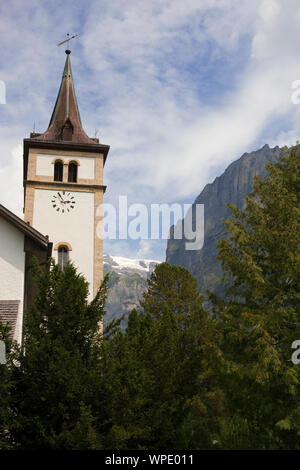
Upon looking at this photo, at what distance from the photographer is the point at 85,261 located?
3123cm

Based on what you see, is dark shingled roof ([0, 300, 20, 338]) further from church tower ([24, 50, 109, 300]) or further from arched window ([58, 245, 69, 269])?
arched window ([58, 245, 69, 269])

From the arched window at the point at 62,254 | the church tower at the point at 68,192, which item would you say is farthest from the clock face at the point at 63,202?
the arched window at the point at 62,254

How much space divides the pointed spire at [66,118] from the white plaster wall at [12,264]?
2013 cm

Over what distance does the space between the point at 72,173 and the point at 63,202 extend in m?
2.35

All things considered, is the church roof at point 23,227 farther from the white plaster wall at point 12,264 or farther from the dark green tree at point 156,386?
the dark green tree at point 156,386

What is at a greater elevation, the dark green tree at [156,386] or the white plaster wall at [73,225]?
the white plaster wall at [73,225]

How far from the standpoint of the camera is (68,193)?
33.1m

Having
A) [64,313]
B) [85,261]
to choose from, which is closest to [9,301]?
[64,313]

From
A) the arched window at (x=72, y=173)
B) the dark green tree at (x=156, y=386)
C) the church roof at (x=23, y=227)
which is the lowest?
the dark green tree at (x=156, y=386)

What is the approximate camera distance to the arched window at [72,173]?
111 ft

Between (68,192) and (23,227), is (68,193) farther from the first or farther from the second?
(23,227)

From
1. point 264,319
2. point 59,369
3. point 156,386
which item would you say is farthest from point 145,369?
point 156,386

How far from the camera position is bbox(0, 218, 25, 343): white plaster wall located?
15.0 m

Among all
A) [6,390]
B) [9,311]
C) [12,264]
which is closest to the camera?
[6,390]
